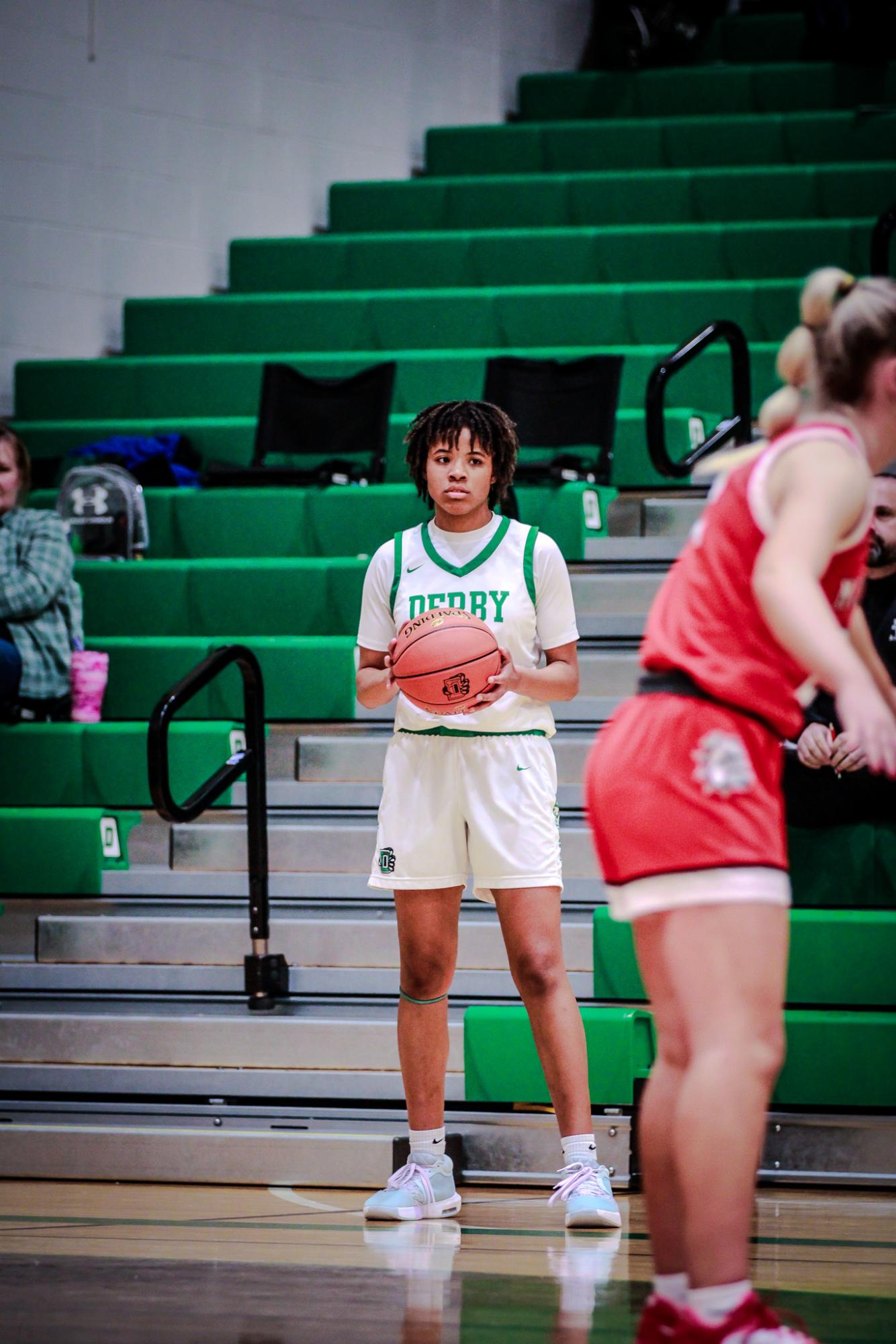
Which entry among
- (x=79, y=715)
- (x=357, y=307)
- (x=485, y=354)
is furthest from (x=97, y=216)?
(x=79, y=715)

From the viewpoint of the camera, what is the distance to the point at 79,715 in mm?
5105

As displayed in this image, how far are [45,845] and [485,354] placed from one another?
2.70m

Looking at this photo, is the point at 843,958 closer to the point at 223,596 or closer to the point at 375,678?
the point at 375,678

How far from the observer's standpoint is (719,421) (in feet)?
20.0

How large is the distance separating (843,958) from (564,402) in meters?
2.67

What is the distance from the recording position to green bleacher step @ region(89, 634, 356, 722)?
16.8 feet

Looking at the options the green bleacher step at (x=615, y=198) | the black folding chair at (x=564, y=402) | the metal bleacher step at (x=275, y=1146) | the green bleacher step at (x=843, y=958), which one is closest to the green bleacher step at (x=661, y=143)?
the green bleacher step at (x=615, y=198)

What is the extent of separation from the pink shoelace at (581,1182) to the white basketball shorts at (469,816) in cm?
51

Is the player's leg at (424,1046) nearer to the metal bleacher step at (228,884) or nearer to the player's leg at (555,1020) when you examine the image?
the player's leg at (555,1020)

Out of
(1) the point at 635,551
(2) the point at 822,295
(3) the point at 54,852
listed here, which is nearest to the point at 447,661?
(2) the point at 822,295

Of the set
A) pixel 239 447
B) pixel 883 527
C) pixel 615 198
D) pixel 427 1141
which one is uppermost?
pixel 615 198

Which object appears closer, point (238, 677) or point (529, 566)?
point (529, 566)

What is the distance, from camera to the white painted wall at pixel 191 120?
6996 mm

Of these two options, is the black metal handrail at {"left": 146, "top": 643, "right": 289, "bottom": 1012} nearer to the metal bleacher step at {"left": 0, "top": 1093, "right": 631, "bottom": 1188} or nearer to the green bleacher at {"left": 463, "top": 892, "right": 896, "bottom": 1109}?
the metal bleacher step at {"left": 0, "top": 1093, "right": 631, "bottom": 1188}
